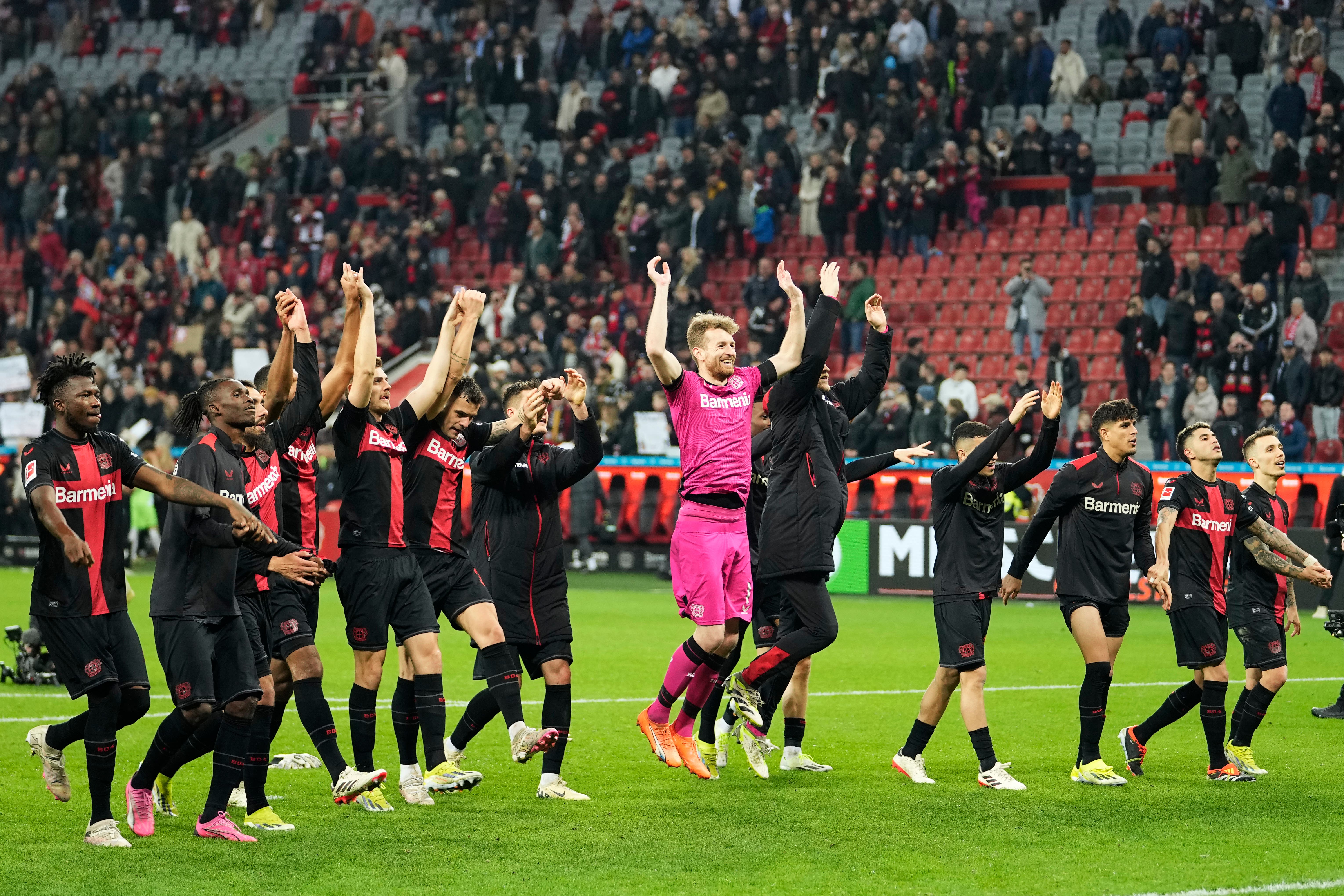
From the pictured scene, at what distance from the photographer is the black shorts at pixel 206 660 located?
762cm

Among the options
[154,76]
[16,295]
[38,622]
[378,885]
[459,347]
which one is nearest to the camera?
[378,885]

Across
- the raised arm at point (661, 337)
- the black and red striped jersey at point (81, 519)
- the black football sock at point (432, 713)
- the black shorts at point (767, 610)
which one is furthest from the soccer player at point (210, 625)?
the black shorts at point (767, 610)

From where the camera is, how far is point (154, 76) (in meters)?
36.1

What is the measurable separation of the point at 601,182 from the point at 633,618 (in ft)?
37.1

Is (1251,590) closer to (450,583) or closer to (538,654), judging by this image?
(538,654)

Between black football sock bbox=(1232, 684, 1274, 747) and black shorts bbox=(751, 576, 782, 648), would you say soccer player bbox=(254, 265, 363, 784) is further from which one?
black football sock bbox=(1232, 684, 1274, 747)

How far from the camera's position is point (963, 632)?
9344mm

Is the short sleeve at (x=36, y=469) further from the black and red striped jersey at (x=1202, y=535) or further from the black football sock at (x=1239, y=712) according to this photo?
the black football sock at (x=1239, y=712)

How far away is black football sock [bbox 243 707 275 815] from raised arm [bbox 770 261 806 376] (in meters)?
3.23

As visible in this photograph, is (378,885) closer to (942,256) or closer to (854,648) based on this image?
(854,648)

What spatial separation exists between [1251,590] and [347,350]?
18.9 ft

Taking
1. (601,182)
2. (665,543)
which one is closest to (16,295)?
(601,182)

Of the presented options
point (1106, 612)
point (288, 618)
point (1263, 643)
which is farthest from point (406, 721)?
point (1263, 643)

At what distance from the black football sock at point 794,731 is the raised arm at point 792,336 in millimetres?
2243
